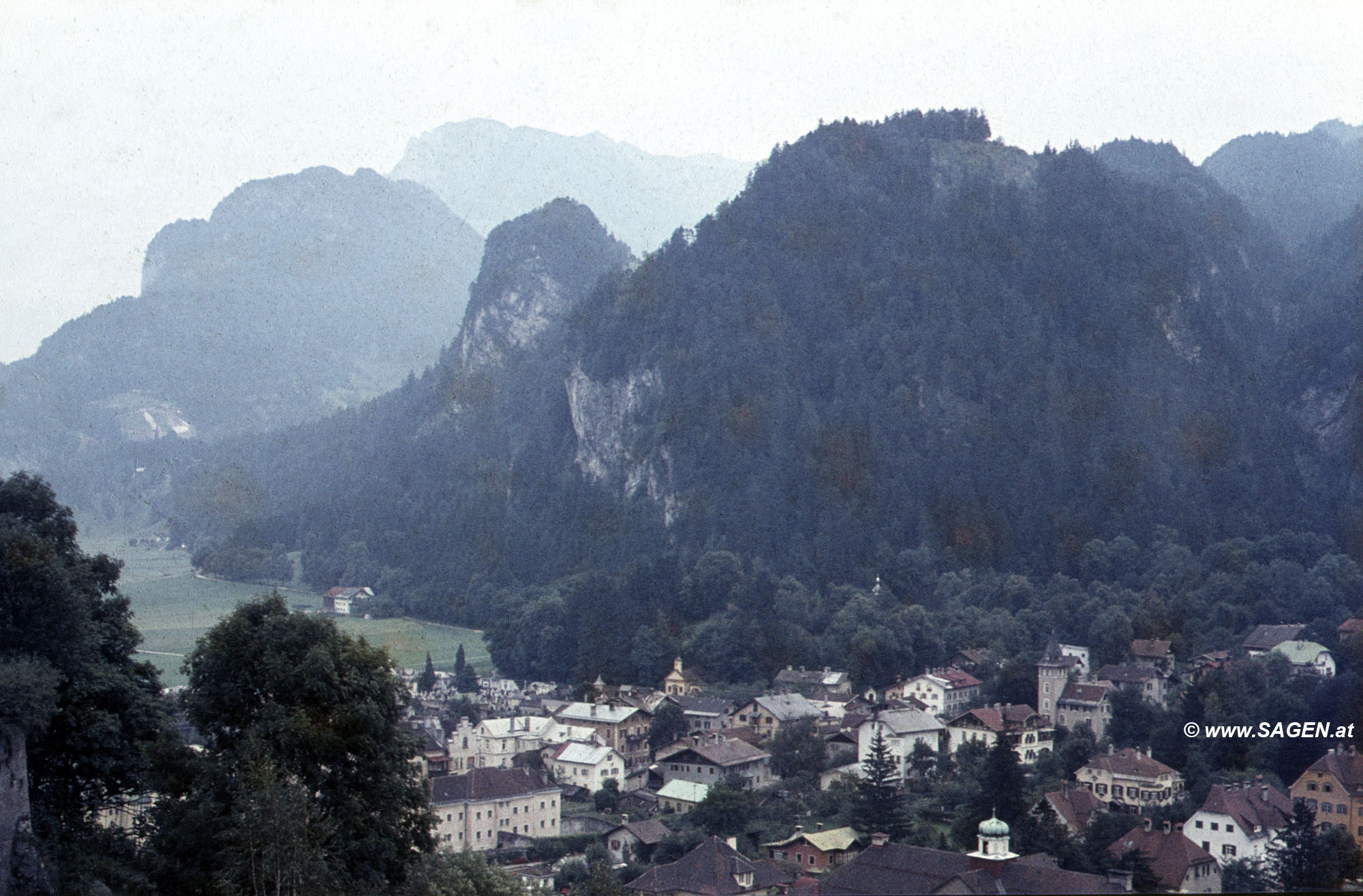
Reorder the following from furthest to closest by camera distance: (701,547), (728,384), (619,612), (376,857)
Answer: (728,384) → (701,547) → (619,612) → (376,857)

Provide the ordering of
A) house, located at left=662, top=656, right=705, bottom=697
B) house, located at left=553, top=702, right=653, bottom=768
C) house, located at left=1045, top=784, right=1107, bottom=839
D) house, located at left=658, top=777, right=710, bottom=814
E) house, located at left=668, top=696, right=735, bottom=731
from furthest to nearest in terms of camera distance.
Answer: house, located at left=662, top=656, right=705, bottom=697 → house, located at left=668, top=696, right=735, bottom=731 → house, located at left=553, top=702, right=653, bottom=768 → house, located at left=658, top=777, right=710, bottom=814 → house, located at left=1045, top=784, right=1107, bottom=839

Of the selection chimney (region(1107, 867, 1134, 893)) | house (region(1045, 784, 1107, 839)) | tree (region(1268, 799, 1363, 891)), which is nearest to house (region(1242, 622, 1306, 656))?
house (region(1045, 784, 1107, 839))

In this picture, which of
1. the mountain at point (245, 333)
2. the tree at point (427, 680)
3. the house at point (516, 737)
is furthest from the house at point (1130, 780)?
the mountain at point (245, 333)

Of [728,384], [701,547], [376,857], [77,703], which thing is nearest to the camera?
[376,857]

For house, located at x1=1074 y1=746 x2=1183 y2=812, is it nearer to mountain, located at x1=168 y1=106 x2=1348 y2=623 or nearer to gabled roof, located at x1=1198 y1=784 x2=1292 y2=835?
gabled roof, located at x1=1198 y1=784 x2=1292 y2=835

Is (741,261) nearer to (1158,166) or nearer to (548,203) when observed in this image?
(548,203)

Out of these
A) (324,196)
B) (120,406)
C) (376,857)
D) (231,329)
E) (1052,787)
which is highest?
(324,196)

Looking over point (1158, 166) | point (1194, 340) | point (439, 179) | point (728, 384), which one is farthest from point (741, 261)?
point (1158, 166)
